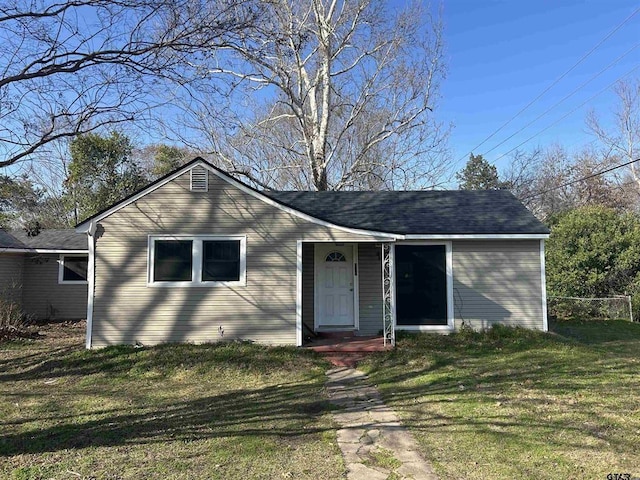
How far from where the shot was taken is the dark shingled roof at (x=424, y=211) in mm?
10625

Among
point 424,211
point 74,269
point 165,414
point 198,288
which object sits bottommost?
point 165,414

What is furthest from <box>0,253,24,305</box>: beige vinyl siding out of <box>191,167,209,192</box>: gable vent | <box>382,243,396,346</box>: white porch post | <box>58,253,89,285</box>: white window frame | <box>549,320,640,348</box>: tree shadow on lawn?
<box>549,320,640,348</box>: tree shadow on lawn

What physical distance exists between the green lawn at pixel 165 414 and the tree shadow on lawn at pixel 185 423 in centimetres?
1

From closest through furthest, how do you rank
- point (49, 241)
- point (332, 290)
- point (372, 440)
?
point (372, 440)
point (332, 290)
point (49, 241)

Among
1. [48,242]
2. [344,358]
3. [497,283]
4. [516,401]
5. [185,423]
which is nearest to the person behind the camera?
[185,423]

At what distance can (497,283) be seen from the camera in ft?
34.8

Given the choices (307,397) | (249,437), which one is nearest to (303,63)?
(307,397)

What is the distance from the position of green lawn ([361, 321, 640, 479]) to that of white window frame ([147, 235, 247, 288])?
127 inches

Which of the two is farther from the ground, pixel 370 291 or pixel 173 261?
pixel 173 261

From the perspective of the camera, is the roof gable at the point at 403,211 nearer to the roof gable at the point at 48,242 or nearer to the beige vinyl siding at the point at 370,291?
the beige vinyl siding at the point at 370,291

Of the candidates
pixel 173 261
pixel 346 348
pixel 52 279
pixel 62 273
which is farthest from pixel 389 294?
pixel 52 279

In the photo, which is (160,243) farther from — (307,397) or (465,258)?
(465,258)

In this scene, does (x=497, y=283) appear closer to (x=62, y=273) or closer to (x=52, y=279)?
(x=62, y=273)

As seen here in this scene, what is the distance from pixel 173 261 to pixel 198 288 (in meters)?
0.79
